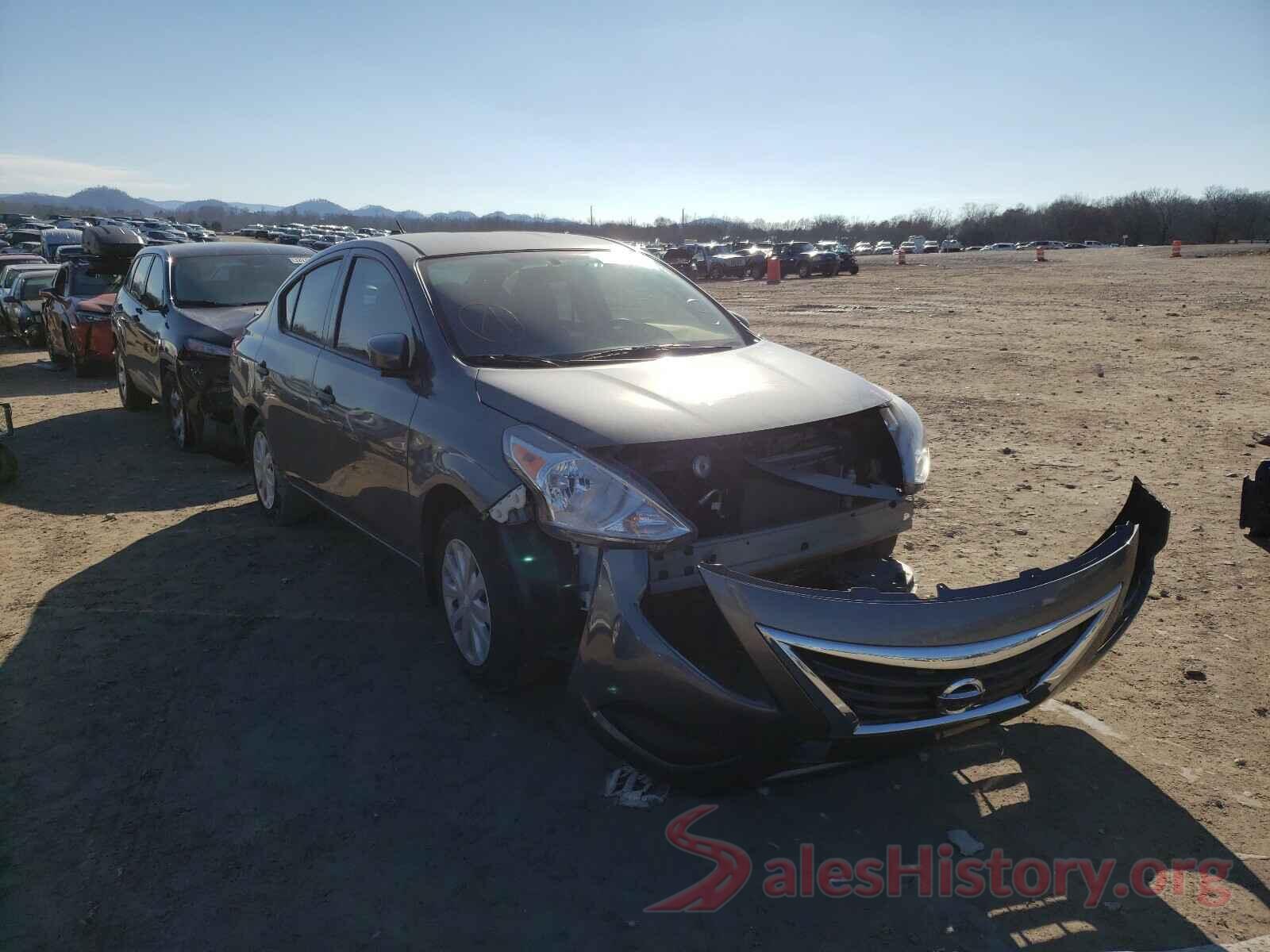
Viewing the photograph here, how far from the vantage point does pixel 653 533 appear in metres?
2.88

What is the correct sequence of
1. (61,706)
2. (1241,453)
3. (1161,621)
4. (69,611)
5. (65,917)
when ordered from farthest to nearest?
(1241,453) < (69,611) < (1161,621) < (61,706) < (65,917)

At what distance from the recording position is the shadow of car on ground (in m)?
2.59

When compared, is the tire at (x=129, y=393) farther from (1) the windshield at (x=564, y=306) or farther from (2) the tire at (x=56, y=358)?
(1) the windshield at (x=564, y=306)

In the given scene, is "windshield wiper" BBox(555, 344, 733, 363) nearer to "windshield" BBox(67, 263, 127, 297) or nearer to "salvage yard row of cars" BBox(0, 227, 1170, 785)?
"salvage yard row of cars" BBox(0, 227, 1170, 785)

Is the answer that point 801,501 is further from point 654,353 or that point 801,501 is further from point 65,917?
point 65,917

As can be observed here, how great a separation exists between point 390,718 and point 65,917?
1.31 metres

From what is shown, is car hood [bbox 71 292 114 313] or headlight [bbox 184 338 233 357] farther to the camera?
car hood [bbox 71 292 114 313]

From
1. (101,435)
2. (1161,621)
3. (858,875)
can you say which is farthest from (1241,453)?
(101,435)

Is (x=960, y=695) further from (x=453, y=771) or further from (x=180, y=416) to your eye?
(x=180, y=416)

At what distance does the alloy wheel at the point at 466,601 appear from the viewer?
364cm

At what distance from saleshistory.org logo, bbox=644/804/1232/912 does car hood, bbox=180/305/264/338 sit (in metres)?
6.79

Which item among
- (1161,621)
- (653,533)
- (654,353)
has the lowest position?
(1161,621)

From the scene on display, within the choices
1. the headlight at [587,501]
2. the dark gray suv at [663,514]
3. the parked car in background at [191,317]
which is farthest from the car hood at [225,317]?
the headlight at [587,501]

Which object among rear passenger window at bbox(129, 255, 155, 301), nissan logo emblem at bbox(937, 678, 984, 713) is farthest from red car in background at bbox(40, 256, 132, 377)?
nissan logo emblem at bbox(937, 678, 984, 713)
